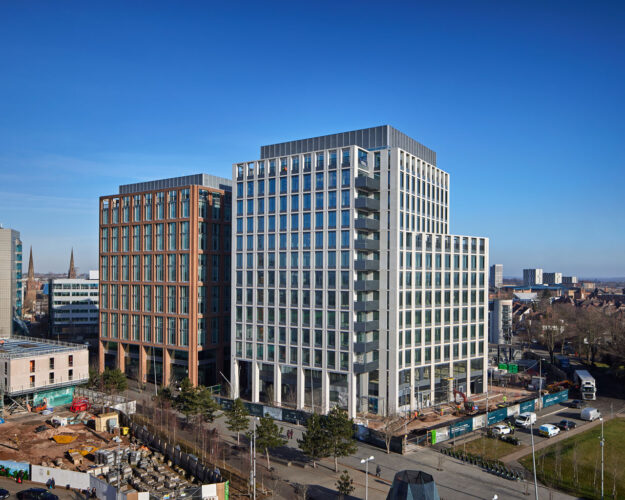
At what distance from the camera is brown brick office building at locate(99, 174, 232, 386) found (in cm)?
8381

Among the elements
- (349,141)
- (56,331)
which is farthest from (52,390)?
(56,331)

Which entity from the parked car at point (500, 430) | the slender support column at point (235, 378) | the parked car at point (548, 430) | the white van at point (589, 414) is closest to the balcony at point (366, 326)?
the parked car at point (500, 430)

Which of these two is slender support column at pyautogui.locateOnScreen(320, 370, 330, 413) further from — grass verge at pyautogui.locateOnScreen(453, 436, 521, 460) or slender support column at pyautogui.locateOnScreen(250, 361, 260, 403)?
grass verge at pyautogui.locateOnScreen(453, 436, 521, 460)

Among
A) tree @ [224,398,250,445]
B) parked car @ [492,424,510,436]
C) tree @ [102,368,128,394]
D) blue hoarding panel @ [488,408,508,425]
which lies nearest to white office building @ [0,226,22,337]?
tree @ [102,368,128,394]

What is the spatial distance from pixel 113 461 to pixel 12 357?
101ft

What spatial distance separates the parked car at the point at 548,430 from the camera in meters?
59.8

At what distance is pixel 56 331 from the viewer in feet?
461

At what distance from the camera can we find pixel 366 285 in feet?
223

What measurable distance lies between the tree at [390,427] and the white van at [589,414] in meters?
25.0

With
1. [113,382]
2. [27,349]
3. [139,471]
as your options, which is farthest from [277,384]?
[27,349]

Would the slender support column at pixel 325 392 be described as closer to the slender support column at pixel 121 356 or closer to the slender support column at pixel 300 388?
the slender support column at pixel 300 388

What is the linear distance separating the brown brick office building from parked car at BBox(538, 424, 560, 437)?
50.1 meters

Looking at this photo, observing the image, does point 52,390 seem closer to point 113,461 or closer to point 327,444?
point 113,461

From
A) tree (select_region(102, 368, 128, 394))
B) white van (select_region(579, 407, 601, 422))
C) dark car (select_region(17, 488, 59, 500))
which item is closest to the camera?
dark car (select_region(17, 488, 59, 500))
